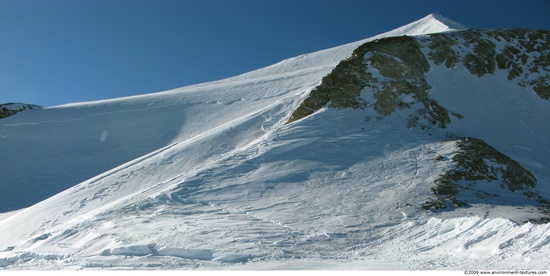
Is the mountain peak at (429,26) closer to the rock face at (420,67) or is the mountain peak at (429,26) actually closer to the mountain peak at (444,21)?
the mountain peak at (444,21)

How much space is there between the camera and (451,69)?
80.0 feet

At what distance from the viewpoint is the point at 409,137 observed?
18859 mm

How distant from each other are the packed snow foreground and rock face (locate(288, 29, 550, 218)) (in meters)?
0.07

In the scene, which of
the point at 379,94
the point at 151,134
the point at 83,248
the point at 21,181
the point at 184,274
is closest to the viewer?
the point at 184,274

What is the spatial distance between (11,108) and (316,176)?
→ 2708 centimetres

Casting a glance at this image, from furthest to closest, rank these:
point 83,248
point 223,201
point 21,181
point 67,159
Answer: point 67,159
point 21,181
point 223,201
point 83,248

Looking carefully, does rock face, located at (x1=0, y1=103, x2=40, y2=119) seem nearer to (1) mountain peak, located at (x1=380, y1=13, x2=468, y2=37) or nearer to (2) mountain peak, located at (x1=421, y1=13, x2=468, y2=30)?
(1) mountain peak, located at (x1=380, y1=13, x2=468, y2=37)

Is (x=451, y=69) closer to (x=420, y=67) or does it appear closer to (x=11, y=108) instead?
(x=420, y=67)

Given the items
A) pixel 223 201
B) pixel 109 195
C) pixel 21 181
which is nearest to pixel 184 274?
pixel 223 201

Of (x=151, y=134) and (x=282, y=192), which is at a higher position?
(x=151, y=134)

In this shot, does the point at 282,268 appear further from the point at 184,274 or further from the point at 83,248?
the point at 83,248

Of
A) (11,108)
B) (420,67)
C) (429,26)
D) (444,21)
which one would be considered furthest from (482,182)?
(11,108)

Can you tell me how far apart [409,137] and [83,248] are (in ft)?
41.4

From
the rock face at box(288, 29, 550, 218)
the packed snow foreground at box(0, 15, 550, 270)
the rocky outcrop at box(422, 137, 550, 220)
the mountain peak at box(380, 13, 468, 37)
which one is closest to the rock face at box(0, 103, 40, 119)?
the packed snow foreground at box(0, 15, 550, 270)
